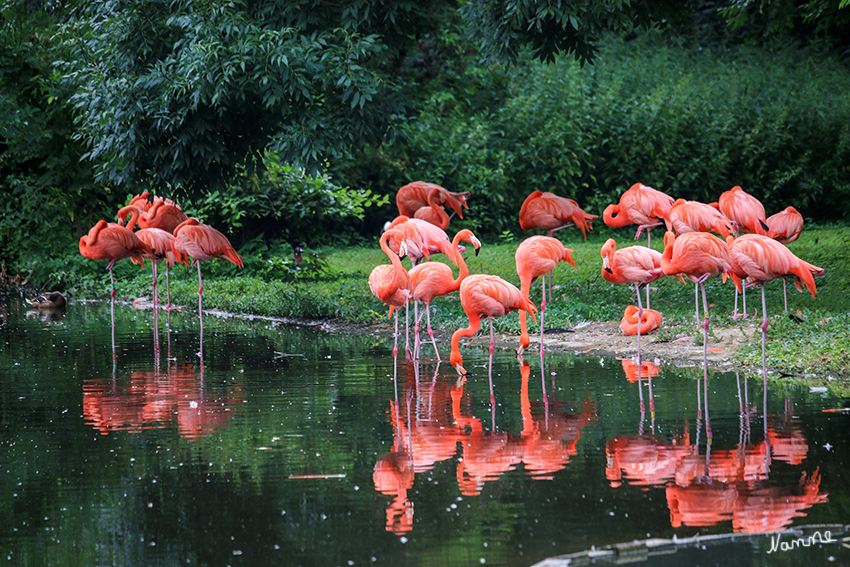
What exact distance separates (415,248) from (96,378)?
11.0 feet

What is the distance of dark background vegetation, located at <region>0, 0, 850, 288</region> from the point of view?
998 cm

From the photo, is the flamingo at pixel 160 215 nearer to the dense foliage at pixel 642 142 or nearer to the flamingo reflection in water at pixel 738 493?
the dense foliage at pixel 642 142

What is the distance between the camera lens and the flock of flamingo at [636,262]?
7020 mm

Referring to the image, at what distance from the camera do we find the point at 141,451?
5.04 m

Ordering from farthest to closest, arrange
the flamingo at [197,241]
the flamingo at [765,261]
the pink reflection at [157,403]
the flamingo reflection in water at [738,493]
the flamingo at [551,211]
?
1. the flamingo at [551,211]
2. the flamingo at [197,241]
3. the flamingo at [765,261]
4. the pink reflection at [157,403]
5. the flamingo reflection in water at [738,493]

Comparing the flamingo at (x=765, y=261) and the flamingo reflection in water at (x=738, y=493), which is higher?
the flamingo at (x=765, y=261)

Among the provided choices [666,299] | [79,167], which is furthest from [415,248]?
[79,167]

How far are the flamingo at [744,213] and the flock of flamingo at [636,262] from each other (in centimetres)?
A: 1

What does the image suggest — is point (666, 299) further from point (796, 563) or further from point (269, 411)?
point (796, 563)

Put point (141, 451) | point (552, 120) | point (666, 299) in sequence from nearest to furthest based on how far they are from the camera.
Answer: point (141, 451) < point (666, 299) < point (552, 120)

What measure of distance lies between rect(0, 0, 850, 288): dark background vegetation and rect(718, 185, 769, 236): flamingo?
2.27m

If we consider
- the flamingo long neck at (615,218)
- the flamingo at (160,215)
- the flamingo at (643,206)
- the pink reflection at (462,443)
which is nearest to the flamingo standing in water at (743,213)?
the flamingo at (643,206)

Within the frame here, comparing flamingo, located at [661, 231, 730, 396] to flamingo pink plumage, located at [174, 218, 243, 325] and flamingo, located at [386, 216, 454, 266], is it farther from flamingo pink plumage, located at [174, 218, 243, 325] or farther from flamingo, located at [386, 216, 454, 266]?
flamingo pink plumage, located at [174, 218, 243, 325]

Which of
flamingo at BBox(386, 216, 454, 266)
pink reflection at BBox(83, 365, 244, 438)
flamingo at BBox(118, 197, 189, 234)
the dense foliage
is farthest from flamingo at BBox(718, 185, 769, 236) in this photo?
the dense foliage
